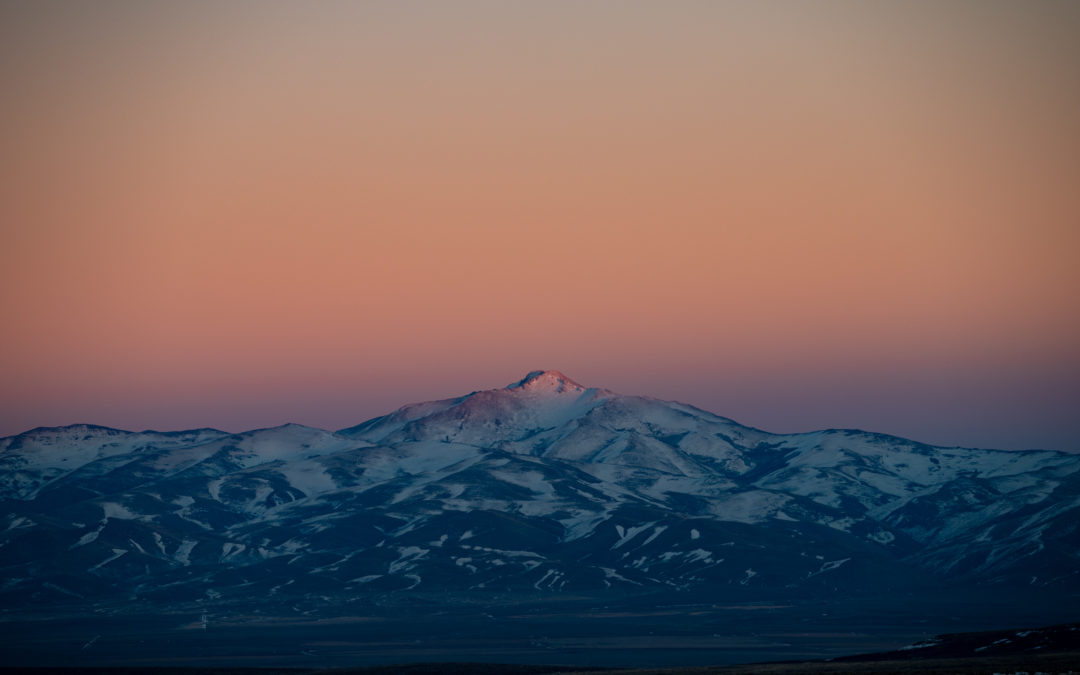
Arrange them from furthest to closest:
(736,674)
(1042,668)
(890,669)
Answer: (736,674) → (890,669) → (1042,668)

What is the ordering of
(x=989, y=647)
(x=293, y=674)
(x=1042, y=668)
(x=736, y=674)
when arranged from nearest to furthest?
1. (x=1042, y=668)
2. (x=736, y=674)
3. (x=989, y=647)
4. (x=293, y=674)

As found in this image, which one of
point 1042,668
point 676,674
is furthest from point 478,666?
point 1042,668

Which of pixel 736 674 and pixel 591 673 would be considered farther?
pixel 591 673

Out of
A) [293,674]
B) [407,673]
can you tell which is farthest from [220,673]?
[407,673]

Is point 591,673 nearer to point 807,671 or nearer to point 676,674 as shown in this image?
point 676,674

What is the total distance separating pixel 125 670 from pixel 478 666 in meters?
48.2

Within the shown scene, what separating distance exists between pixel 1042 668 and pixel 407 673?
80274 mm

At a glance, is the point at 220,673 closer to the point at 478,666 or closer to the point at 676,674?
the point at 478,666

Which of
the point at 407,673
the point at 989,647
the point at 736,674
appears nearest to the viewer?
the point at 736,674

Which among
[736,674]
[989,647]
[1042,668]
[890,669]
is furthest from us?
[989,647]

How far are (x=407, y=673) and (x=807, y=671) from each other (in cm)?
5549

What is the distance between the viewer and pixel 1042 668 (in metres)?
109

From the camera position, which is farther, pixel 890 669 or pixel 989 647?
pixel 989 647

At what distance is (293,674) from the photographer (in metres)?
182
